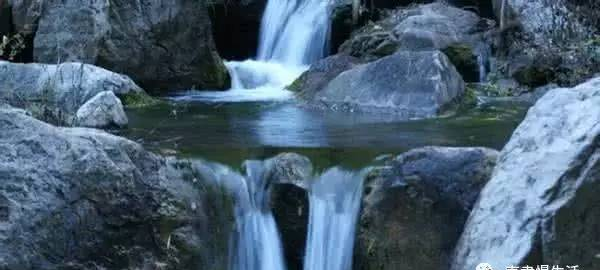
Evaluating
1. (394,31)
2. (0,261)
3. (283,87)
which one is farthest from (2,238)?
(394,31)

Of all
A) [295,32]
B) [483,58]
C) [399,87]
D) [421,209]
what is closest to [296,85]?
[399,87]

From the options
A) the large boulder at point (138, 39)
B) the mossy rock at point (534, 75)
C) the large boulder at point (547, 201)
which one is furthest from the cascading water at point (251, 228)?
the large boulder at point (138, 39)

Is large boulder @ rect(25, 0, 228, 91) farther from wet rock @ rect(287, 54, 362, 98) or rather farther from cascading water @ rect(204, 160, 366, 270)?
cascading water @ rect(204, 160, 366, 270)

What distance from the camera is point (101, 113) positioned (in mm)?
7371

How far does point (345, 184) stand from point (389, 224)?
38 centimetres

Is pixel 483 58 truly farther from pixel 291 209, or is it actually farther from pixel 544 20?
pixel 291 209

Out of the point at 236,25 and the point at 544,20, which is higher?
the point at 544,20

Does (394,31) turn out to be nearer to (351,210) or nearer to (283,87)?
(283,87)

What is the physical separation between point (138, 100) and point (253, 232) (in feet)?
15.0

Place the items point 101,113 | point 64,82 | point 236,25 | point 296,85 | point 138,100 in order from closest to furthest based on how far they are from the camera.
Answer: point 101,113
point 64,82
point 138,100
point 296,85
point 236,25

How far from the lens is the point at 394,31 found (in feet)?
37.5

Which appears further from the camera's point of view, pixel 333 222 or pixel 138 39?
pixel 138 39

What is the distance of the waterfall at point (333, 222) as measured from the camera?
17.4 ft

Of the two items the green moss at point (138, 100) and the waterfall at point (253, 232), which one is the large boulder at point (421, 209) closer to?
the waterfall at point (253, 232)
